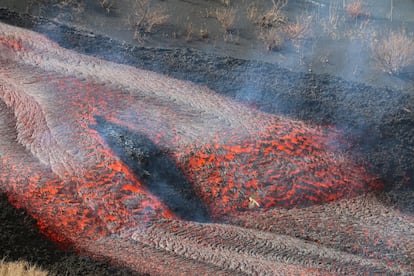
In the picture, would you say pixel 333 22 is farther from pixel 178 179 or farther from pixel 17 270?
pixel 17 270

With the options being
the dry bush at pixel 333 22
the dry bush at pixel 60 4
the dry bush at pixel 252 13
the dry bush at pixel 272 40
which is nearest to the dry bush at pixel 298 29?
the dry bush at pixel 272 40

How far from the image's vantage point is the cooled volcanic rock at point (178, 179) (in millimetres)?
4316

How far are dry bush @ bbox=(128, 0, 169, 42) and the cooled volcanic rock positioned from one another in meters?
4.08

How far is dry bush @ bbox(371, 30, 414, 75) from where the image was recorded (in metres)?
9.61

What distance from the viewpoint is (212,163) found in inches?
206

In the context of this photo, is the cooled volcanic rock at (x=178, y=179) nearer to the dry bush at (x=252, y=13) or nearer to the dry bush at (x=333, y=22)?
the dry bush at (x=252, y=13)

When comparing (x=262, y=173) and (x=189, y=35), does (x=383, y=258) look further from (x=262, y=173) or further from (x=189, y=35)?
(x=189, y=35)

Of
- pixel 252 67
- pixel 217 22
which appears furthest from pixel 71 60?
pixel 217 22

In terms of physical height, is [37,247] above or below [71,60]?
below

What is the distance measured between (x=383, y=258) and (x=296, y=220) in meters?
0.76

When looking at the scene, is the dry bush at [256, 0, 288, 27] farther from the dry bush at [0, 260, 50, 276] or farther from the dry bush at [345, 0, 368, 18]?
the dry bush at [0, 260, 50, 276]

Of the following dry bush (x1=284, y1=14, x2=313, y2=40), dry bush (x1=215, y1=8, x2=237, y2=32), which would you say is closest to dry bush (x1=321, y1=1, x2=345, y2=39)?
dry bush (x1=284, y1=14, x2=313, y2=40)

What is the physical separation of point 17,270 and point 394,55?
758 centimetres

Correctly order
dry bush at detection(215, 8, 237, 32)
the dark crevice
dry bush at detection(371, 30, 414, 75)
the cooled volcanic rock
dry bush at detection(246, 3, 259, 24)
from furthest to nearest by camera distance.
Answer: dry bush at detection(246, 3, 259, 24), dry bush at detection(215, 8, 237, 32), dry bush at detection(371, 30, 414, 75), the dark crevice, the cooled volcanic rock
